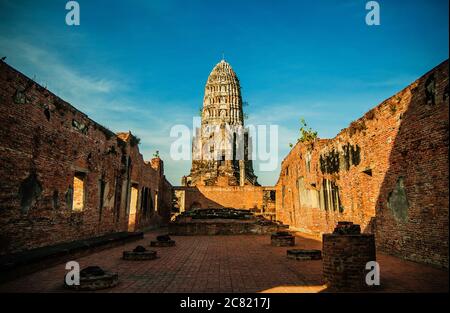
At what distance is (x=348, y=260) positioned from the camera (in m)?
5.39

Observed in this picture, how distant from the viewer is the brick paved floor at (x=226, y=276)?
5.48 m

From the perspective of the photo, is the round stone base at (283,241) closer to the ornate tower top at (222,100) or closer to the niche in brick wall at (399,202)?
the niche in brick wall at (399,202)

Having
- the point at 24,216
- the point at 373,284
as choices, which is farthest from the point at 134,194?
the point at 373,284

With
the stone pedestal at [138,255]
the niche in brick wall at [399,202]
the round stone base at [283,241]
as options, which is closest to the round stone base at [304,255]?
the niche in brick wall at [399,202]

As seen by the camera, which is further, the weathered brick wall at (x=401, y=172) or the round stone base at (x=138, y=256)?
the round stone base at (x=138, y=256)

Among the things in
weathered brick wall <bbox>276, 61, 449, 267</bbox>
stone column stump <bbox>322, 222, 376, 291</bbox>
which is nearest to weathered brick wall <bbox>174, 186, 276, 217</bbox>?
weathered brick wall <bbox>276, 61, 449, 267</bbox>

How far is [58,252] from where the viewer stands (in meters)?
7.84

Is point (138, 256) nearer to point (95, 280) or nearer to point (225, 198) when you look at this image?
point (95, 280)

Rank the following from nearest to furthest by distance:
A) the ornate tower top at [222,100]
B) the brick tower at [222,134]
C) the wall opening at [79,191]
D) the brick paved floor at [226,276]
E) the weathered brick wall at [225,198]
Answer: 1. the brick paved floor at [226,276]
2. the wall opening at [79,191]
3. the weathered brick wall at [225,198]
4. the brick tower at [222,134]
5. the ornate tower top at [222,100]

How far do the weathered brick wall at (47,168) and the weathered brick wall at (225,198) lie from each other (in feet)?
68.5

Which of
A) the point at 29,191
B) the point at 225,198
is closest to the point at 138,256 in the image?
the point at 29,191

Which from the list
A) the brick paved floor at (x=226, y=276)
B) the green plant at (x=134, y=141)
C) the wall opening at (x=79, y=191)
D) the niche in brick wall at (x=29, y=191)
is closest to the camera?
the brick paved floor at (x=226, y=276)
